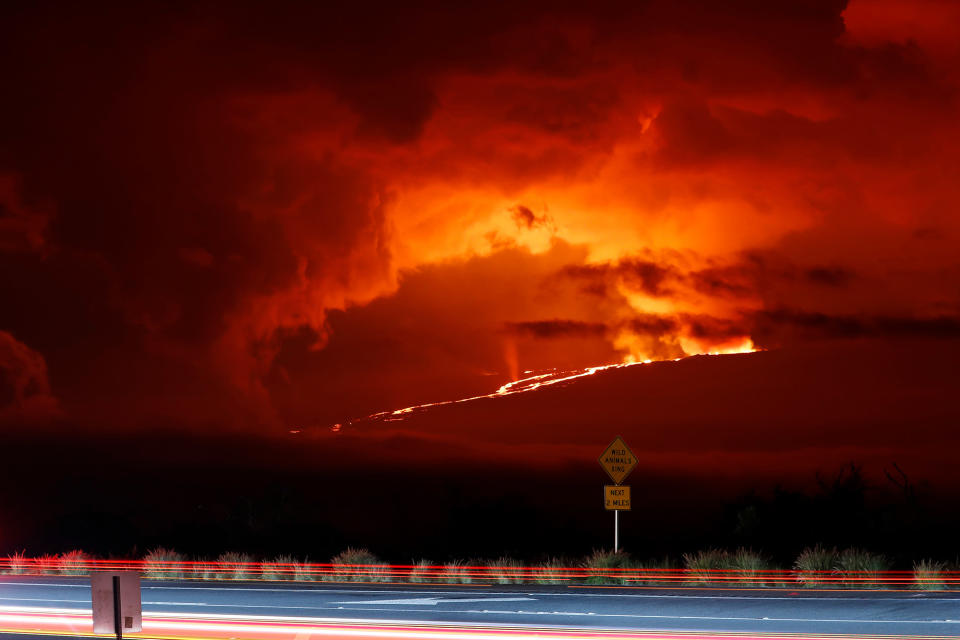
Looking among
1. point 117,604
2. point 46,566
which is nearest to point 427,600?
point 117,604

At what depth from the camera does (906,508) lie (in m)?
53.0

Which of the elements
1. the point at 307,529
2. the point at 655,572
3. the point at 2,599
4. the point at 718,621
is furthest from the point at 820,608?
Answer: the point at 307,529

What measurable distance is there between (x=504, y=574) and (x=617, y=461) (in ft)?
13.3

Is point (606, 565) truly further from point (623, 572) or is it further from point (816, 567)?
point (816, 567)

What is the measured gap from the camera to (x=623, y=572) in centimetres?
3162

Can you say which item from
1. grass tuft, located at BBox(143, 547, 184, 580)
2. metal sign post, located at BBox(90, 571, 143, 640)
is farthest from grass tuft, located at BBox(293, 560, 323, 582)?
metal sign post, located at BBox(90, 571, 143, 640)

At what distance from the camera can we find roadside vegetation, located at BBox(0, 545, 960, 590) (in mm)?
29406

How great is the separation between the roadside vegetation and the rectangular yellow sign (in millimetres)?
1110

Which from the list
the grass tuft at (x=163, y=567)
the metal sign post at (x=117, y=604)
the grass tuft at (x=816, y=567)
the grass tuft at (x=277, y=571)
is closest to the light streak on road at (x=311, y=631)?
the metal sign post at (x=117, y=604)

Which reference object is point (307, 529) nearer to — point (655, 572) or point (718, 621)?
point (655, 572)

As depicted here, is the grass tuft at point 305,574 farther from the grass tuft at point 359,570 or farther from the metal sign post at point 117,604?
the metal sign post at point 117,604

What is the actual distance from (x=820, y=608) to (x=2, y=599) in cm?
1581

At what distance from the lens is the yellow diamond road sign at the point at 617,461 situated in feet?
112

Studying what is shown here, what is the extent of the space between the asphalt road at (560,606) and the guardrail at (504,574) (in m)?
1.74
